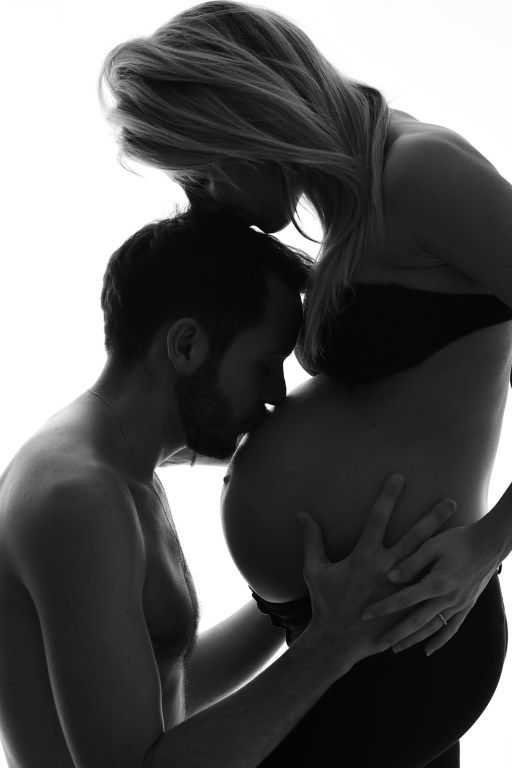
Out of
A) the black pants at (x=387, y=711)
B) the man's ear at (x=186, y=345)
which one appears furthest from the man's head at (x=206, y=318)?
the black pants at (x=387, y=711)

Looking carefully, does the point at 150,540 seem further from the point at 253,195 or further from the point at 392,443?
the point at 253,195

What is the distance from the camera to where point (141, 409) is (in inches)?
48.8

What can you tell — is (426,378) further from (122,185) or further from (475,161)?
(122,185)

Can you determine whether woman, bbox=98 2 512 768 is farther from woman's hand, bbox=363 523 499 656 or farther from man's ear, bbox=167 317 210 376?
man's ear, bbox=167 317 210 376

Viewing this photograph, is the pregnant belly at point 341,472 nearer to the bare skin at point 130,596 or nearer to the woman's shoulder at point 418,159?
the bare skin at point 130,596

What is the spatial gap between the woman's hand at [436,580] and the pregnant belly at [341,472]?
0.17ft

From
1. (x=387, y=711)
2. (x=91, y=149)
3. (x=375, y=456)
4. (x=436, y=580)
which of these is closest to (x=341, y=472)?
(x=375, y=456)

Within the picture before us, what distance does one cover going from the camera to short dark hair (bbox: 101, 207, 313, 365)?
125cm

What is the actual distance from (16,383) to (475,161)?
1633mm

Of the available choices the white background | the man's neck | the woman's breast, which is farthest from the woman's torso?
the white background

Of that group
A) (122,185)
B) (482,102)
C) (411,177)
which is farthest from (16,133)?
(411,177)

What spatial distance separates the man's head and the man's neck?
0.01 metres

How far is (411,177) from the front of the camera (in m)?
1.09

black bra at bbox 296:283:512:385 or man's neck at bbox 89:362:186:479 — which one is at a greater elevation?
Result: black bra at bbox 296:283:512:385
